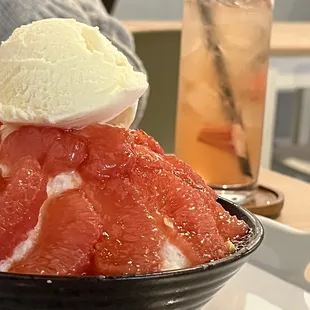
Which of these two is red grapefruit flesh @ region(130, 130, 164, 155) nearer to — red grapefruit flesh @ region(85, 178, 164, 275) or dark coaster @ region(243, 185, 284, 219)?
red grapefruit flesh @ region(85, 178, 164, 275)

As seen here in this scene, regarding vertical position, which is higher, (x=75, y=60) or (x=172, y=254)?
(x=75, y=60)

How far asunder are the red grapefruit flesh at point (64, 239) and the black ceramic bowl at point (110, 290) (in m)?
0.02

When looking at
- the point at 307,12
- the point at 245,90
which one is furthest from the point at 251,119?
the point at 307,12

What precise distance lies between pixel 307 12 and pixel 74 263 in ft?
12.2

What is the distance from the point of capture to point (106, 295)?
41cm

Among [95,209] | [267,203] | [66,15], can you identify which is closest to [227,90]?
[267,203]

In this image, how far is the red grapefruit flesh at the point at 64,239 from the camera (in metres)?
0.42

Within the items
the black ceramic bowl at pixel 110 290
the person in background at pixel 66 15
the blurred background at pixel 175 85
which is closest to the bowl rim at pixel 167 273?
the black ceramic bowl at pixel 110 290

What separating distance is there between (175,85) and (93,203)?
1.12 m

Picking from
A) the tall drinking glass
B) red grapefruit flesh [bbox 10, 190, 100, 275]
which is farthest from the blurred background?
red grapefruit flesh [bbox 10, 190, 100, 275]

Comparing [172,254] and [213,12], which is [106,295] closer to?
[172,254]

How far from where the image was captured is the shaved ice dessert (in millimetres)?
432

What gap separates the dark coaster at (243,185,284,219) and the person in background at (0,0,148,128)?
0.25 m

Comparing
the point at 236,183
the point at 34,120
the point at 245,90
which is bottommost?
the point at 236,183
